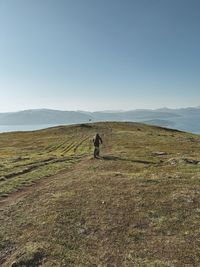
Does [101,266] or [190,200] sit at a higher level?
[190,200]

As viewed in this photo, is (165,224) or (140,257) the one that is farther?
(165,224)

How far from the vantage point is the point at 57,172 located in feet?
119

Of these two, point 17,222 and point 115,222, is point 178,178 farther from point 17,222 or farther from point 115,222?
point 17,222

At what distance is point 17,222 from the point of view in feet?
65.1

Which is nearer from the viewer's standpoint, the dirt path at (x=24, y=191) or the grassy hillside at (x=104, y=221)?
the grassy hillside at (x=104, y=221)

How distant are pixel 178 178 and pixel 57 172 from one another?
16.3 metres

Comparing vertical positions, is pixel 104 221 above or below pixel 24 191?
above

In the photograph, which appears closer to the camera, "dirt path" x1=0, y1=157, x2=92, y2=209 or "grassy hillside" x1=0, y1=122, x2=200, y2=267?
"grassy hillside" x1=0, y1=122, x2=200, y2=267

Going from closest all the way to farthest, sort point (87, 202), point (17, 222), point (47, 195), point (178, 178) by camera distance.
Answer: point (17, 222)
point (87, 202)
point (47, 195)
point (178, 178)

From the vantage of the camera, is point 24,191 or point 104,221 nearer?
point 104,221

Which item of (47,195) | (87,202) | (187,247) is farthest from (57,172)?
(187,247)

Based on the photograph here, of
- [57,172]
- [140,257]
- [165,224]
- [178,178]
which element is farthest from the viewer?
[57,172]

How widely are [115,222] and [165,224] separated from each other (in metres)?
3.26

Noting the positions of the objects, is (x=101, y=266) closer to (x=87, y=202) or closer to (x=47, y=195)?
(x=87, y=202)
